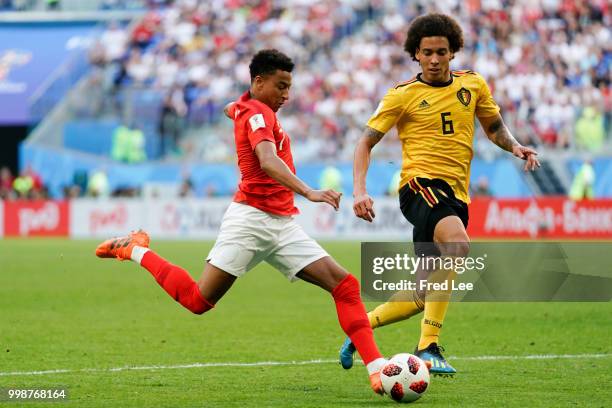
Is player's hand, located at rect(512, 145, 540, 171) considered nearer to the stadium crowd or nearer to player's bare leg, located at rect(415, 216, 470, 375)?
player's bare leg, located at rect(415, 216, 470, 375)

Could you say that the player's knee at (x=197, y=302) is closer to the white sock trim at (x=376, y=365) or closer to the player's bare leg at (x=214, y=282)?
the player's bare leg at (x=214, y=282)

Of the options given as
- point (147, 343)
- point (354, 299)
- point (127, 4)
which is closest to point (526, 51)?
point (127, 4)

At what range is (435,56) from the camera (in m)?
7.75

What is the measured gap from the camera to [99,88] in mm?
33000

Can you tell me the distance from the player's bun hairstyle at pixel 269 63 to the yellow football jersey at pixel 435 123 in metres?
0.89

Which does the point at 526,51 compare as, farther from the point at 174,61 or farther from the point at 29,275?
the point at 29,275

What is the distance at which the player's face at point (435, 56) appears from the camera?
7.72 m

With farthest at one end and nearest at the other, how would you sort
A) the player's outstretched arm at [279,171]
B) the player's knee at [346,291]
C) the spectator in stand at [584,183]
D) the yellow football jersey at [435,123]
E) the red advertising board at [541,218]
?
the spectator in stand at [584,183] → the red advertising board at [541,218] → the yellow football jersey at [435,123] → the player's knee at [346,291] → the player's outstretched arm at [279,171]

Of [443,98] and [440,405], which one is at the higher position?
[443,98]

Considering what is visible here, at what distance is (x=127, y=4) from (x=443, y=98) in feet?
102

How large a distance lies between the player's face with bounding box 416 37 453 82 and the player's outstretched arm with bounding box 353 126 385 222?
54 centimetres

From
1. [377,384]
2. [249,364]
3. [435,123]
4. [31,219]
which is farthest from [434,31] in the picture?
[31,219]

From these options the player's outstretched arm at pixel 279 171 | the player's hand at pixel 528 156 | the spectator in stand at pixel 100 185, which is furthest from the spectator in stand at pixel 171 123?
the player's outstretched arm at pixel 279 171

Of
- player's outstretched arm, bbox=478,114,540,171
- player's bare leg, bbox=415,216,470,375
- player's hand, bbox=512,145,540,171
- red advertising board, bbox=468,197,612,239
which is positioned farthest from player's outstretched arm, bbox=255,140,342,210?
red advertising board, bbox=468,197,612,239
